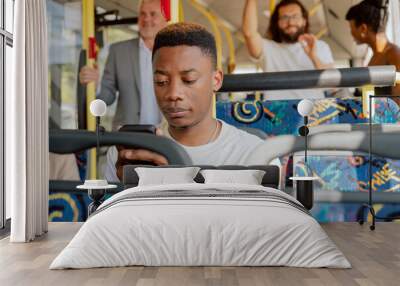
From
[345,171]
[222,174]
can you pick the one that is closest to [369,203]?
[345,171]

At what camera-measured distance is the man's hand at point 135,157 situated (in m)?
5.96

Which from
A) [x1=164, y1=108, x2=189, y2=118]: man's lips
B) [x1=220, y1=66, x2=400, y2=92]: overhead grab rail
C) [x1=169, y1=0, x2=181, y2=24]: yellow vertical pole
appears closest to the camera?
[x1=220, y1=66, x2=400, y2=92]: overhead grab rail

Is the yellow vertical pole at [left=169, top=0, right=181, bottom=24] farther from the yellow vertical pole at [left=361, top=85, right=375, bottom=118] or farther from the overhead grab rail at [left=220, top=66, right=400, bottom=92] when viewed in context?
the yellow vertical pole at [left=361, top=85, right=375, bottom=118]

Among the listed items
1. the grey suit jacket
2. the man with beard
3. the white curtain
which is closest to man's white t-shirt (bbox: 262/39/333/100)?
the man with beard

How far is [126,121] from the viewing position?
6.05 metres

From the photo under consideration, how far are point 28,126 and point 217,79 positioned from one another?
2.21 m

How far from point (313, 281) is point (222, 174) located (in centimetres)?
229

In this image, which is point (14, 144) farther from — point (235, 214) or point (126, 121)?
point (235, 214)

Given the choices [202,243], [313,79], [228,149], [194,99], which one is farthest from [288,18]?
[202,243]

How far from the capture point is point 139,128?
603 centimetres

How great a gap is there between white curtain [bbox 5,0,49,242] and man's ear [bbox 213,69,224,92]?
6.29ft

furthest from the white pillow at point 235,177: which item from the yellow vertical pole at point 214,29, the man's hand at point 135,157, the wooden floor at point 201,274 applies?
the wooden floor at point 201,274

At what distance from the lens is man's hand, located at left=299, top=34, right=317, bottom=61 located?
5812mm

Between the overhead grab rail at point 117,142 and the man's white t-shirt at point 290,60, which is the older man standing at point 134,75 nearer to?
the overhead grab rail at point 117,142
